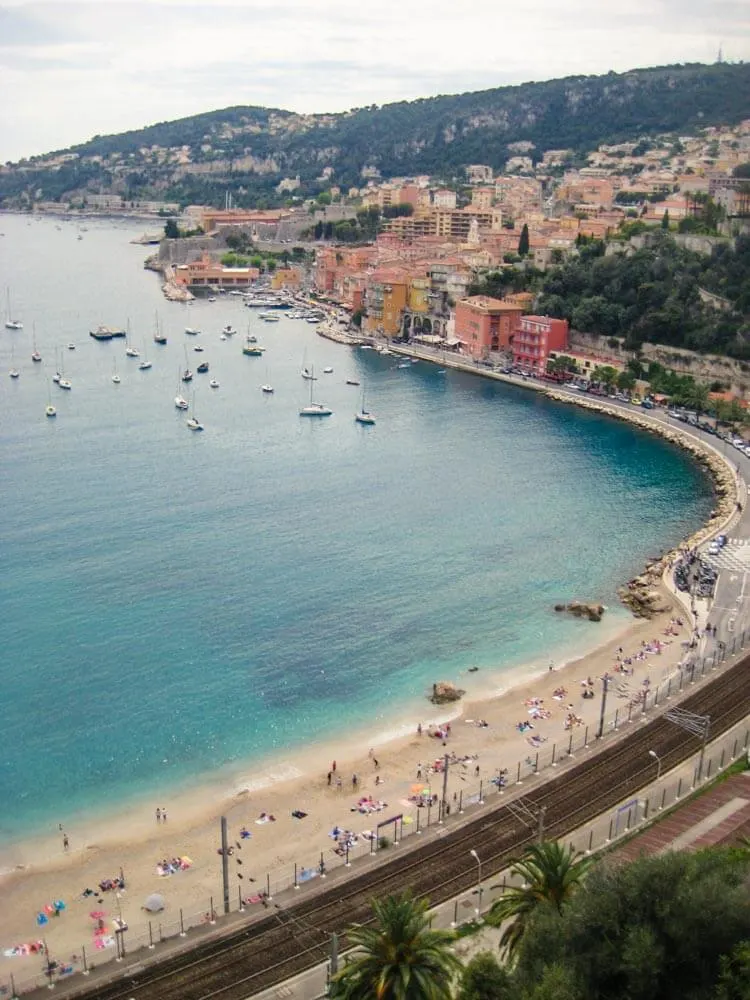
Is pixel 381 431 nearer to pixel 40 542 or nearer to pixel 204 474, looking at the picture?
pixel 204 474

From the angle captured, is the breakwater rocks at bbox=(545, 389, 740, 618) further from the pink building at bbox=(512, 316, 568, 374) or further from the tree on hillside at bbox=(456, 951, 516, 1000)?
the tree on hillside at bbox=(456, 951, 516, 1000)

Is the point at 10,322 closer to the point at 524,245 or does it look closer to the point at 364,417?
the point at 524,245

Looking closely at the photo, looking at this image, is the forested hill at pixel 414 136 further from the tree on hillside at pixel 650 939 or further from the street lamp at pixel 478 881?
the tree on hillside at pixel 650 939

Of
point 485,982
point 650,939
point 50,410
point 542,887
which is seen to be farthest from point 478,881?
point 50,410

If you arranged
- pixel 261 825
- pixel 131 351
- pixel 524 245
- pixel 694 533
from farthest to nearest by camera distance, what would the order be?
pixel 524 245 → pixel 131 351 → pixel 694 533 → pixel 261 825

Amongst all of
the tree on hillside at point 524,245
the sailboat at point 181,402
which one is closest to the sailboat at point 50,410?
the sailboat at point 181,402

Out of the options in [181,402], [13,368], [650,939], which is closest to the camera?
[650,939]

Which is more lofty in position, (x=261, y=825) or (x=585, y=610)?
(x=585, y=610)

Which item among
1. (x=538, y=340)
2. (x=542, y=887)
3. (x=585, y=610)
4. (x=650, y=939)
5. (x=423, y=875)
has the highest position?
(x=650, y=939)
